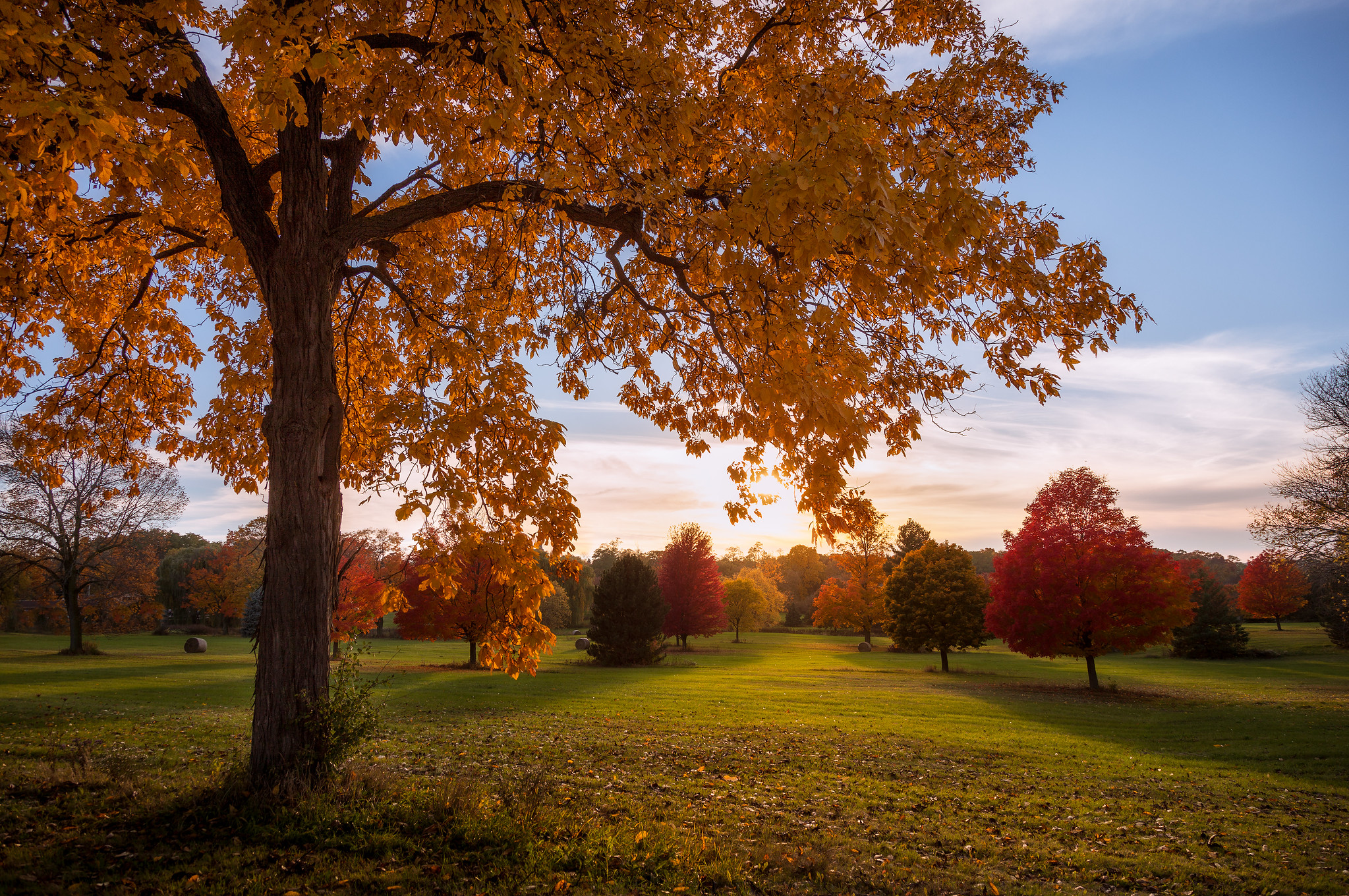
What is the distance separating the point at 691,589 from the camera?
41.6 metres

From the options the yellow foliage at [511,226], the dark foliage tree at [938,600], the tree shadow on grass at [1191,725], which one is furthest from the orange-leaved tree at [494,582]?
the dark foliage tree at [938,600]

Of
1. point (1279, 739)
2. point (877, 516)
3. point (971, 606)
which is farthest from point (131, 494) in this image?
point (971, 606)

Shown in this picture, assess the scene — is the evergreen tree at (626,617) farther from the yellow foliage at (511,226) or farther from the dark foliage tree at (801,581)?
the dark foliage tree at (801,581)

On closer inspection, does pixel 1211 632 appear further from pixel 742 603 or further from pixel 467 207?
pixel 467 207

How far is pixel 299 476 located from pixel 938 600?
29874 millimetres

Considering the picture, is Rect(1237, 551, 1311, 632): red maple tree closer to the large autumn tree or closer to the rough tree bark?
the large autumn tree

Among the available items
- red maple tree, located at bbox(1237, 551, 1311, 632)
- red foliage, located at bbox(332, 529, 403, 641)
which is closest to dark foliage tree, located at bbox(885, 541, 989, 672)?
red foliage, located at bbox(332, 529, 403, 641)

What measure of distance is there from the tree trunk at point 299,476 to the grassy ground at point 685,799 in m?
0.75

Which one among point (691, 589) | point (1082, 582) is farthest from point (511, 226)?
point (691, 589)

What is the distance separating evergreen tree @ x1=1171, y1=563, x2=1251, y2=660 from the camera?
40.6 meters

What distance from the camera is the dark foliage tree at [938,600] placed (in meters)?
30.8

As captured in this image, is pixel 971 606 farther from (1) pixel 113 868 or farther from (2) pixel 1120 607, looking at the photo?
(1) pixel 113 868

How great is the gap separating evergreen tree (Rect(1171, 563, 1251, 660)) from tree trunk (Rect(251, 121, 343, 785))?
48.5 meters

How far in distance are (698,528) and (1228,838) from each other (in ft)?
126
